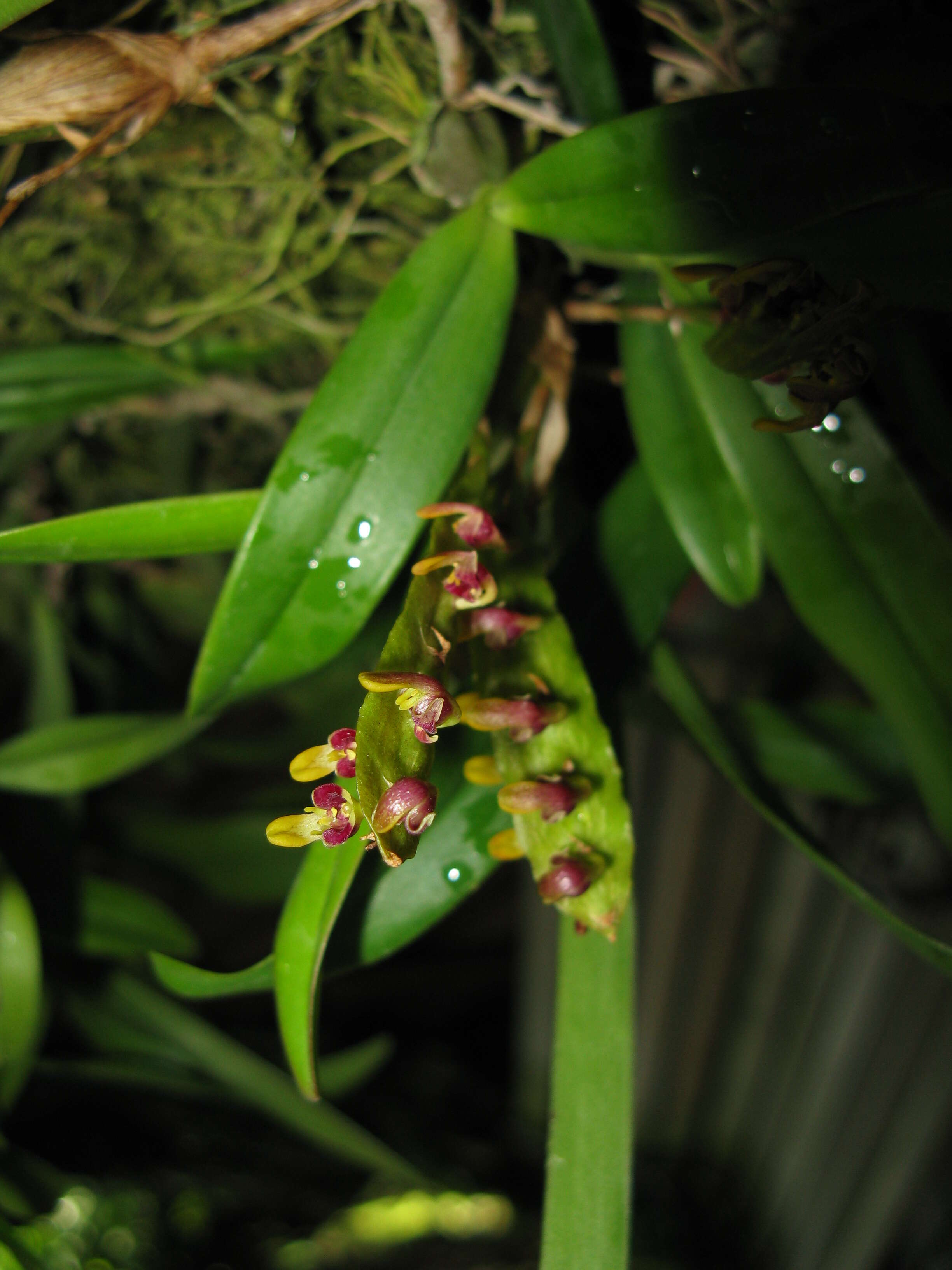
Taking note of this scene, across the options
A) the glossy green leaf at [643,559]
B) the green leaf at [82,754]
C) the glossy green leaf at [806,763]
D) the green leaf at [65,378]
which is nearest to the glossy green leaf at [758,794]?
the glossy green leaf at [643,559]

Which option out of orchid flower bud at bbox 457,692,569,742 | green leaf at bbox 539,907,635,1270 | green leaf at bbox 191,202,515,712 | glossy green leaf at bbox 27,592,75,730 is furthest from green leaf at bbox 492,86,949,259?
glossy green leaf at bbox 27,592,75,730

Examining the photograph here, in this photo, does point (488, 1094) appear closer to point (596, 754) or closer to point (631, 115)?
point (596, 754)

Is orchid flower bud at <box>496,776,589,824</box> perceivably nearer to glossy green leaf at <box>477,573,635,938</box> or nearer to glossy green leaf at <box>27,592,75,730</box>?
glossy green leaf at <box>477,573,635,938</box>

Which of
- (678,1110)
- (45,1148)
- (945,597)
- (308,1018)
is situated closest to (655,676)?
(945,597)

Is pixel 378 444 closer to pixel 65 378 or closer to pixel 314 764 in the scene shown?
pixel 314 764

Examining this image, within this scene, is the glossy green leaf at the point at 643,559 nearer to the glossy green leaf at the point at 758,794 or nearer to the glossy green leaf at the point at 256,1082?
the glossy green leaf at the point at 758,794

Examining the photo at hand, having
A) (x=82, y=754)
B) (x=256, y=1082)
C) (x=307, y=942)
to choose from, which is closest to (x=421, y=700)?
(x=307, y=942)
